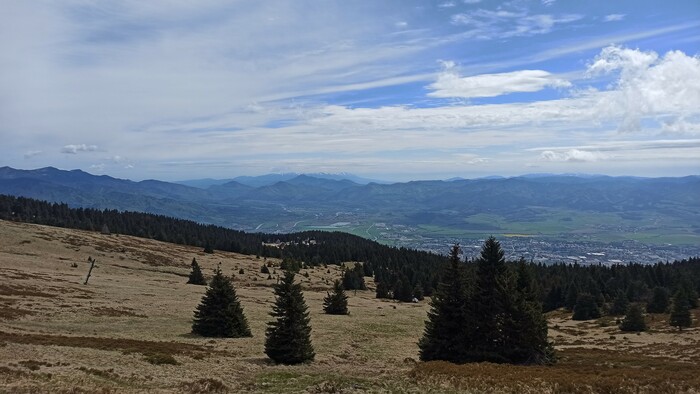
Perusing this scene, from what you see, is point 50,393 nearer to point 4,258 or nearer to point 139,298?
point 139,298

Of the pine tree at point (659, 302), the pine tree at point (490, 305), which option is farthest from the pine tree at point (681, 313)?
the pine tree at point (490, 305)

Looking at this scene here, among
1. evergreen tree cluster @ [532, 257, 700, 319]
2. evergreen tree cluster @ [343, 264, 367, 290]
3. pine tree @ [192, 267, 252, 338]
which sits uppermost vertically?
pine tree @ [192, 267, 252, 338]

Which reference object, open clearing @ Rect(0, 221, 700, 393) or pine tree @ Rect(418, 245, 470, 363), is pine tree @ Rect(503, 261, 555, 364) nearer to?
open clearing @ Rect(0, 221, 700, 393)

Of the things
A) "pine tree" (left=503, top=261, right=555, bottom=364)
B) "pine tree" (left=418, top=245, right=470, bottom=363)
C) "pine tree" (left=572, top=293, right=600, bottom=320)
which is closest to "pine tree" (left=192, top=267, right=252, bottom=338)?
"pine tree" (left=418, top=245, right=470, bottom=363)

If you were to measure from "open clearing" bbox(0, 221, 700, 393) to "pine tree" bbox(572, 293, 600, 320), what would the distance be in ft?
9.68

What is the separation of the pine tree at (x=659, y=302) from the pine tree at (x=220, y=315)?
79.3 m

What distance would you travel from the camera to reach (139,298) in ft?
195

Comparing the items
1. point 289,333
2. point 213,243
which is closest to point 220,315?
point 289,333

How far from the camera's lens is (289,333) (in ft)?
111

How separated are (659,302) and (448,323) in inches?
2799

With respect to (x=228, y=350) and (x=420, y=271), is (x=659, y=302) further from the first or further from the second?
(x=228, y=350)

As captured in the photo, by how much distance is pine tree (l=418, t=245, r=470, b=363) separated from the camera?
3594 cm

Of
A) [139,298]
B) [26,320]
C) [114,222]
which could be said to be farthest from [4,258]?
[114,222]

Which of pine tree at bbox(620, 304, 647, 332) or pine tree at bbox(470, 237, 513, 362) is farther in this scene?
pine tree at bbox(620, 304, 647, 332)
